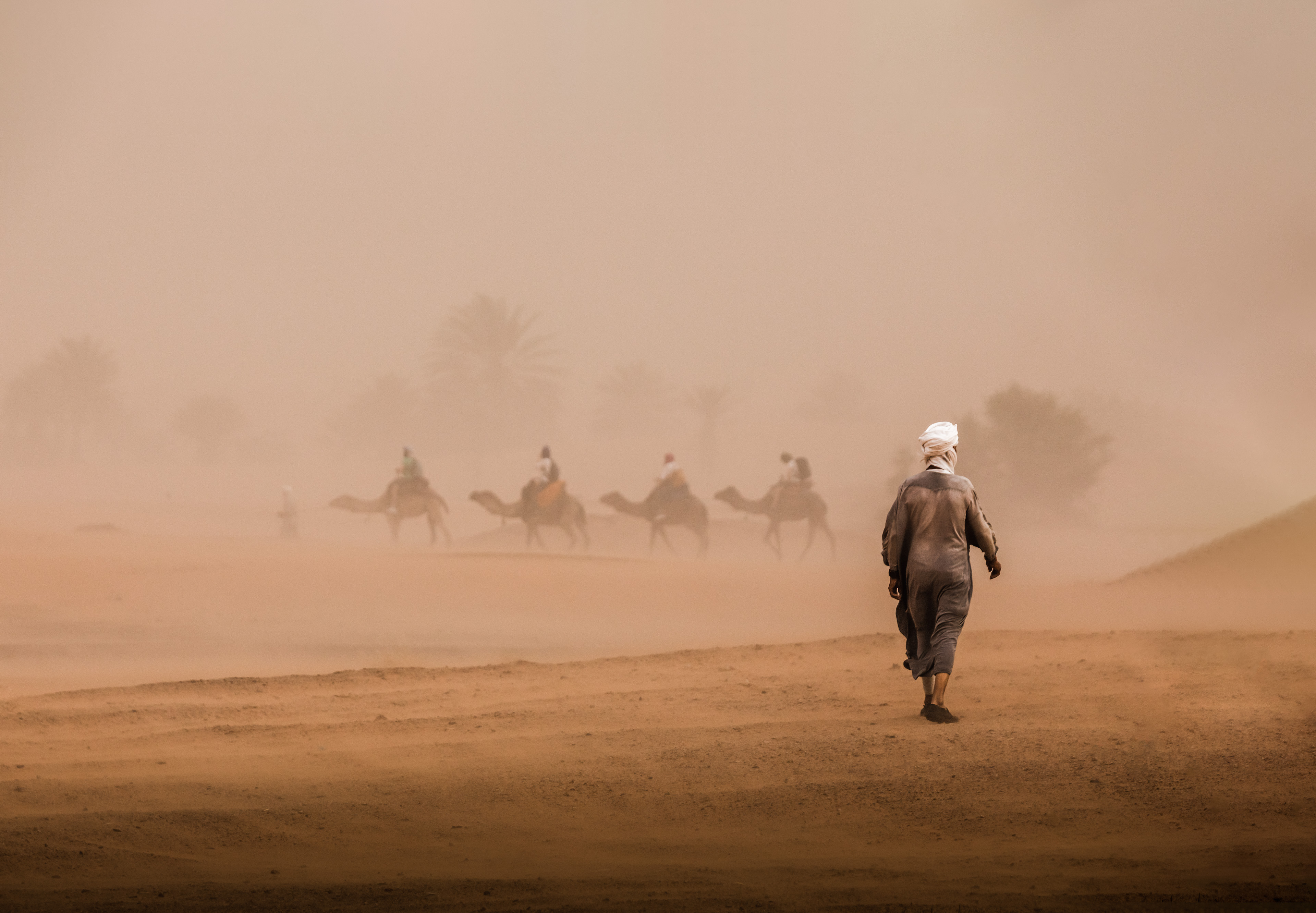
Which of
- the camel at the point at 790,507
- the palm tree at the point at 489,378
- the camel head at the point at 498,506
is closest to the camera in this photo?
the camel head at the point at 498,506

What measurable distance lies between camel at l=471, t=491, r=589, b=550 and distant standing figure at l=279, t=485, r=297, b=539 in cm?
489

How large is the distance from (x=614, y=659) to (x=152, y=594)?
8.56 metres

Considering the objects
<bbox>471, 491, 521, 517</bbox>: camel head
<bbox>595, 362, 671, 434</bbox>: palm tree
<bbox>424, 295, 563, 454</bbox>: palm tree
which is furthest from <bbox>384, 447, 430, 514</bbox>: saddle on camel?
<bbox>595, 362, 671, 434</bbox>: palm tree

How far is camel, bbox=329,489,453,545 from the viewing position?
24.1 meters

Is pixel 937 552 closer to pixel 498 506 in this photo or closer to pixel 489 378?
pixel 498 506

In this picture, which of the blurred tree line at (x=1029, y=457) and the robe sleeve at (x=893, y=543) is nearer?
the robe sleeve at (x=893, y=543)

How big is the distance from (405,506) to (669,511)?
17.5 ft

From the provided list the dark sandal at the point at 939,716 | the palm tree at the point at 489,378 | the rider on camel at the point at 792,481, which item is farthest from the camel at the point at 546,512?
the palm tree at the point at 489,378

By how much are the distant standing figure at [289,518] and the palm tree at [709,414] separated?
29.0 meters

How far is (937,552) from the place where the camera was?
7223 millimetres

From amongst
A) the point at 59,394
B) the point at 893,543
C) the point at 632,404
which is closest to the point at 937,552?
the point at 893,543

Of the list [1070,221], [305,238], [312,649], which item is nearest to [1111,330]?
[1070,221]

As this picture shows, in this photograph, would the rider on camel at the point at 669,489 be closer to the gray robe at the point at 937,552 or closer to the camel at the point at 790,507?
the camel at the point at 790,507

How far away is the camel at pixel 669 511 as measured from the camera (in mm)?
23781
